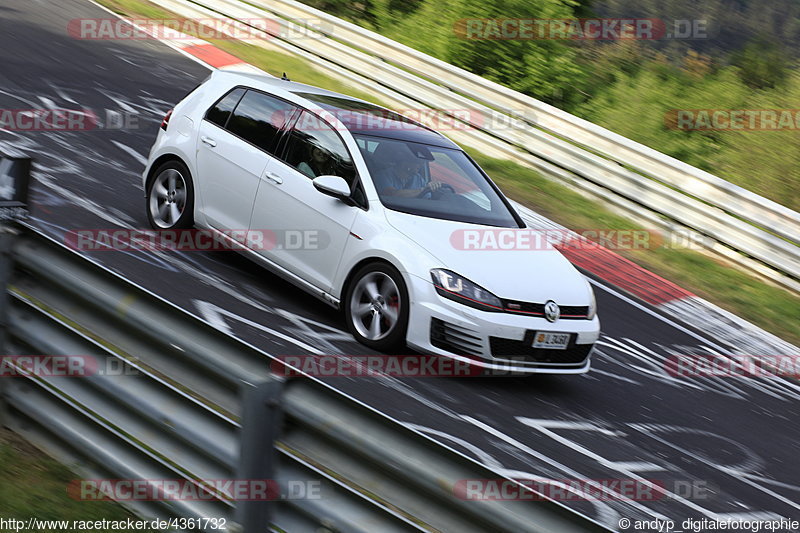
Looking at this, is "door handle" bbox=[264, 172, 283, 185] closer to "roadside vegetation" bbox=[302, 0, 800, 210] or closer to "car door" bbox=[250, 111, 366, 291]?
"car door" bbox=[250, 111, 366, 291]

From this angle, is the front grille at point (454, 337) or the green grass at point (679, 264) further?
the green grass at point (679, 264)

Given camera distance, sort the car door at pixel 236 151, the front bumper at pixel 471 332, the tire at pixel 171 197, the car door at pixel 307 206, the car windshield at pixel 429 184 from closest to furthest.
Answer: the front bumper at pixel 471 332 < the car door at pixel 307 206 < the car windshield at pixel 429 184 < the car door at pixel 236 151 < the tire at pixel 171 197

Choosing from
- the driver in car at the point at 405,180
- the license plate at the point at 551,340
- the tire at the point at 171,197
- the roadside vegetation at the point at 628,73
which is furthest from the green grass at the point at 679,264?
the tire at the point at 171,197

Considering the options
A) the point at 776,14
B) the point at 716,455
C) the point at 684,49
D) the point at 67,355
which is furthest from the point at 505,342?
the point at 776,14

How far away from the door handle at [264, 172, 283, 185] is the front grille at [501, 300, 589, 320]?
2266 millimetres

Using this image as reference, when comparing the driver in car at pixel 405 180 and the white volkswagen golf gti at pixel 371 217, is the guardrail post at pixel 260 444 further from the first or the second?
the driver in car at pixel 405 180

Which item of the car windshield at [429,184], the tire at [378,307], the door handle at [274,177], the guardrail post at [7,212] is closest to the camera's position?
the guardrail post at [7,212]

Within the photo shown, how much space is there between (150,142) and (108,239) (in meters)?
4.20

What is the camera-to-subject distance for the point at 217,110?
8.72 meters

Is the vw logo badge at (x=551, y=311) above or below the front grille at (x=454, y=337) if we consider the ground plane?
above

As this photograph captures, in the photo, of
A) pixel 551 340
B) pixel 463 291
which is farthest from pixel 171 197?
pixel 551 340

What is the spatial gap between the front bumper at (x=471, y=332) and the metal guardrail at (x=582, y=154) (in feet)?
22.0

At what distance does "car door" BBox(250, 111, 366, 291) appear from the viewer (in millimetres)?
7539

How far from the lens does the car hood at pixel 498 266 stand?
23.0 ft
